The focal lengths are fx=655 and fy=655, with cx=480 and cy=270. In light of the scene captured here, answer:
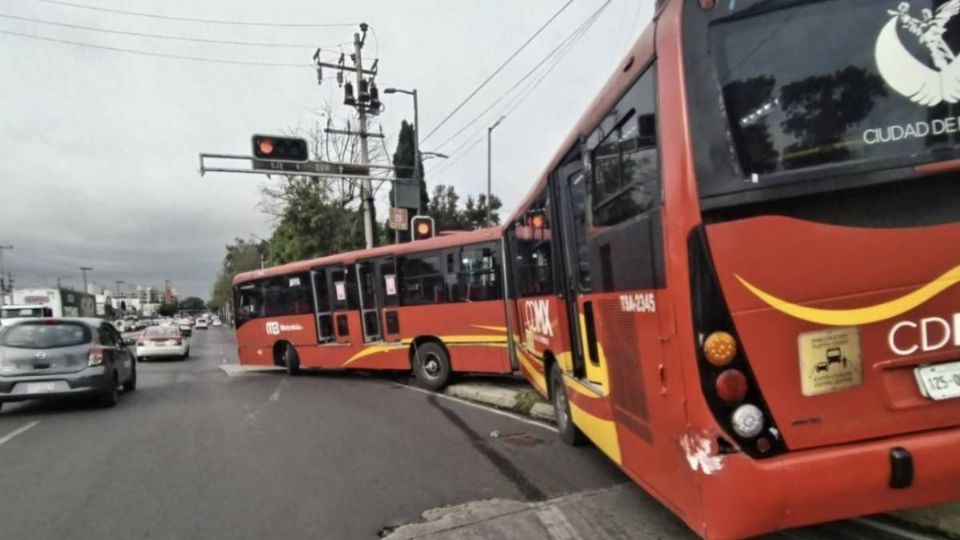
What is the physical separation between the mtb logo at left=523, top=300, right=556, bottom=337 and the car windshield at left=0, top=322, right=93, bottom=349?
7.32 meters

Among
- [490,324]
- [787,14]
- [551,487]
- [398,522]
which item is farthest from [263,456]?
[787,14]

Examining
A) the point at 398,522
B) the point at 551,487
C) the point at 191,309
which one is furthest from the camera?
the point at 191,309

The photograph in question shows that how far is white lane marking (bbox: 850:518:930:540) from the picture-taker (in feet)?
13.3

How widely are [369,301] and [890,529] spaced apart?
A: 35.5 feet

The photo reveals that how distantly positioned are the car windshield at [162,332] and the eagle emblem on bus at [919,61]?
25782 mm

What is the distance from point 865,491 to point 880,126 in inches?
68.4

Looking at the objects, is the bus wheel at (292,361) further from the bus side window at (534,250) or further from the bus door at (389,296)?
the bus side window at (534,250)

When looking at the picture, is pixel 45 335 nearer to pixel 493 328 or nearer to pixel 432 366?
pixel 432 366

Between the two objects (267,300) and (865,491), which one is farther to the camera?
(267,300)

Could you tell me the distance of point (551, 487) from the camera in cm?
553

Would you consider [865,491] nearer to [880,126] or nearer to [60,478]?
[880,126]

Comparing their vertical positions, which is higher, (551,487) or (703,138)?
(703,138)

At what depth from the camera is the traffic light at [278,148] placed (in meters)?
16.6

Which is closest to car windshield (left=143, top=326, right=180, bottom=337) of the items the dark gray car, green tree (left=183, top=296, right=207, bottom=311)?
the dark gray car
